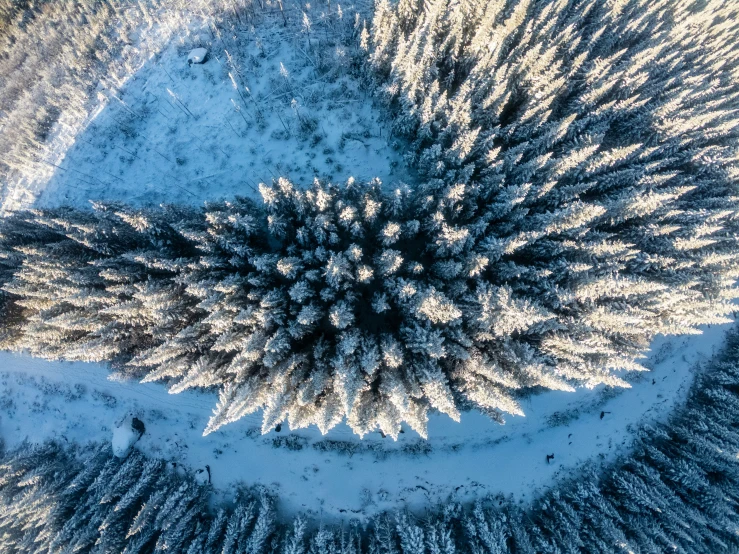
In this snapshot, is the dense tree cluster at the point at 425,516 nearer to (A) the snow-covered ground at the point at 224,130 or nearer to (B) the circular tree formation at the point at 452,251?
(B) the circular tree formation at the point at 452,251

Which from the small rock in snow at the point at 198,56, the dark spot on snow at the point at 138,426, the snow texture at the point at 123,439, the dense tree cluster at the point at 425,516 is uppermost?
the small rock in snow at the point at 198,56

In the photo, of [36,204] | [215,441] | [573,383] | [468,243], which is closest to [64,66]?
[36,204]

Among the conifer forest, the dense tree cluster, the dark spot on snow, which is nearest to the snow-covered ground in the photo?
the conifer forest

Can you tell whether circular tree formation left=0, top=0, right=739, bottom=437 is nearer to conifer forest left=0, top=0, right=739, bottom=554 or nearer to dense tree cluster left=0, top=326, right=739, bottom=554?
conifer forest left=0, top=0, right=739, bottom=554

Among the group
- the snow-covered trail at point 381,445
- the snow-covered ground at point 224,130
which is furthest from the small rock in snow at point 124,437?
the snow-covered ground at point 224,130

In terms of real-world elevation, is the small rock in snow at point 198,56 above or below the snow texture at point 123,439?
above

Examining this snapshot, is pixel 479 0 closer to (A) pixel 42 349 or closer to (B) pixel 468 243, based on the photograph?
(B) pixel 468 243
